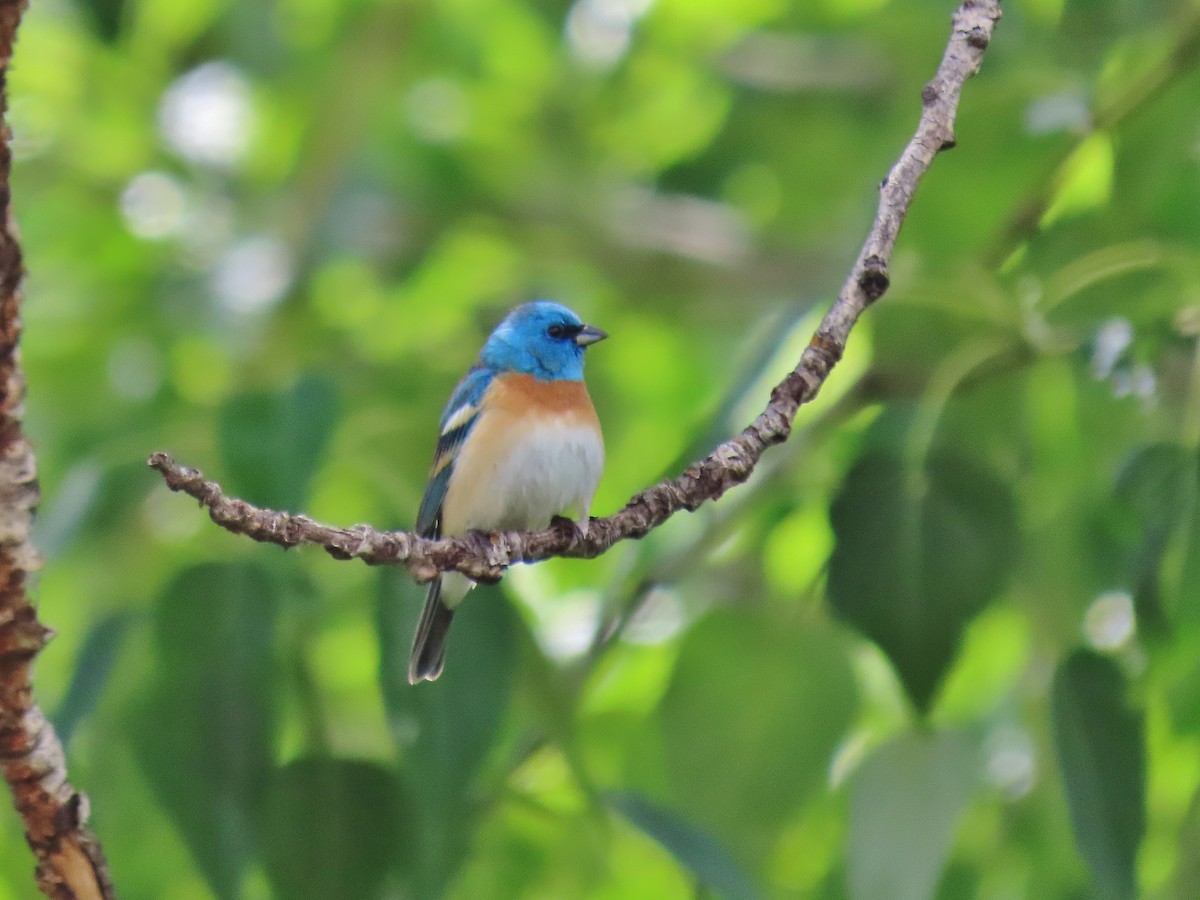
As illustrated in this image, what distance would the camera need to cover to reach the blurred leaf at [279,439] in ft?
8.23

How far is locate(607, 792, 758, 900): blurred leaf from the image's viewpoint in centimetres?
249

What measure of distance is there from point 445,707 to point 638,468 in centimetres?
254

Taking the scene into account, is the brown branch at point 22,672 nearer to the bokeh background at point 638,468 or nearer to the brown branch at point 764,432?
the brown branch at point 764,432

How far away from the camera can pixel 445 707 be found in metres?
2.54

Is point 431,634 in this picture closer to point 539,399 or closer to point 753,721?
point 539,399

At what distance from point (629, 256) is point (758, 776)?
9.94 feet

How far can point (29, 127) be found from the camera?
496cm

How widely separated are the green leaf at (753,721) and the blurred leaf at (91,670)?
105 cm

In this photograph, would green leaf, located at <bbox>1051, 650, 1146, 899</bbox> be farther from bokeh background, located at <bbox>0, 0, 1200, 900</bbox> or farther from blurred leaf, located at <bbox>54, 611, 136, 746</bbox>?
blurred leaf, located at <bbox>54, 611, 136, 746</bbox>

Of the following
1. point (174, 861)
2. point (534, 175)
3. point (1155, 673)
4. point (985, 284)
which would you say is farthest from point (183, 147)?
point (1155, 673)

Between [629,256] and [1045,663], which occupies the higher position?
[629,256]

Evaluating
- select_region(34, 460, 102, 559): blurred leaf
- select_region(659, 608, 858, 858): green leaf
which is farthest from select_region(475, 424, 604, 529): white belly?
select_region(34, 460, 102, 559): blurred leaf

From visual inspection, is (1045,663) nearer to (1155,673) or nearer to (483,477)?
(1155,673)

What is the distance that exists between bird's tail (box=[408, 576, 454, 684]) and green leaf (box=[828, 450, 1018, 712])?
106 cm
